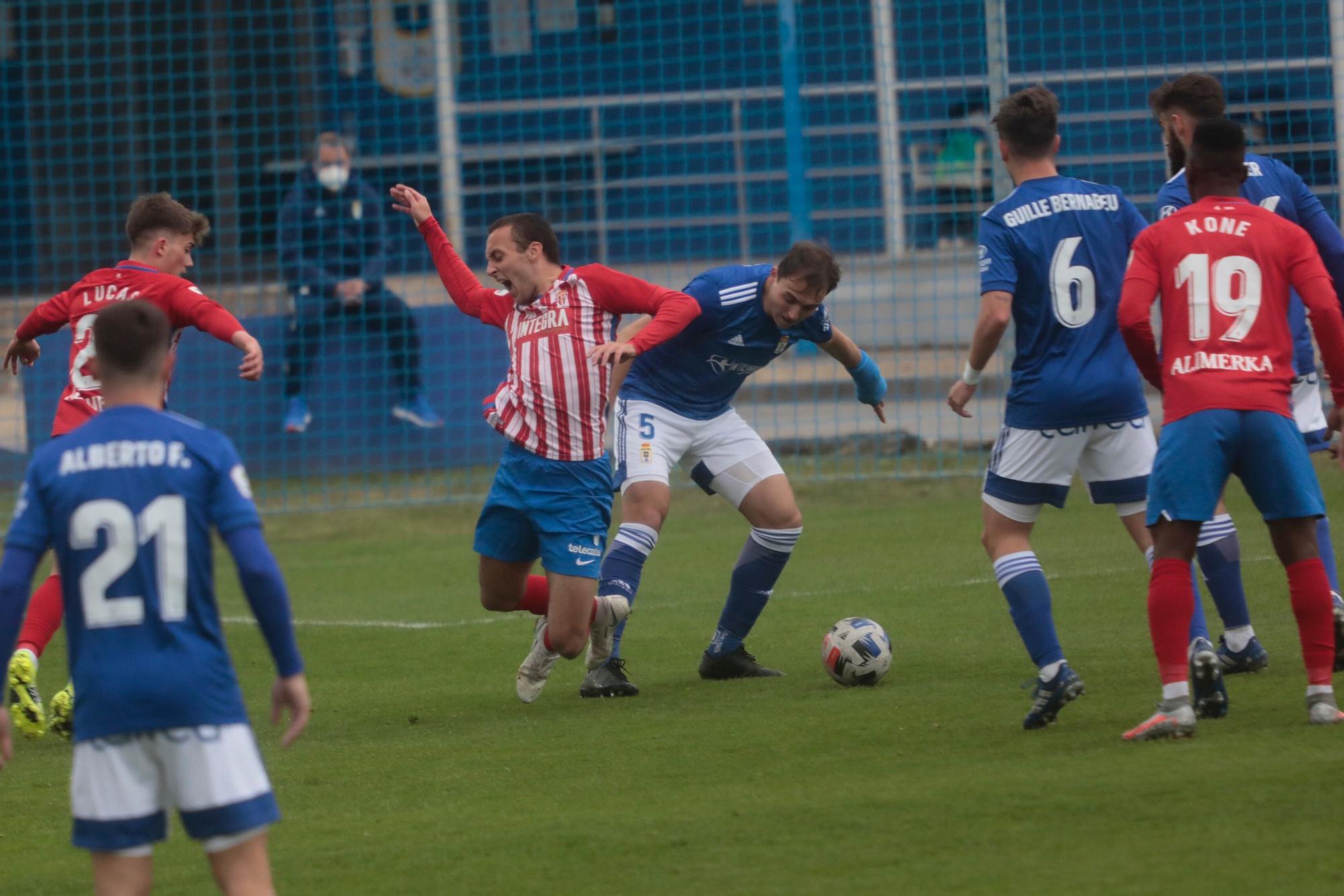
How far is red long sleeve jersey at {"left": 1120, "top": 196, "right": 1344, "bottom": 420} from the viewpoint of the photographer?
4.88m

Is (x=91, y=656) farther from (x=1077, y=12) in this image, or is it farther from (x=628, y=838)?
(x=1077, y=12)

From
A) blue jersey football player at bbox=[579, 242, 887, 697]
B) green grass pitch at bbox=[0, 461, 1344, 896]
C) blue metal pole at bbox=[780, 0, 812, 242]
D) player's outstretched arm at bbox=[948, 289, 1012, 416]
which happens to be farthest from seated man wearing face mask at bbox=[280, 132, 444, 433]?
player's outstretched arm at bbox=[948, 289, 1012, 416]

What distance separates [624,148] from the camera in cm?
1634

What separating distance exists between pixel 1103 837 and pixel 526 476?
2667 millimetres

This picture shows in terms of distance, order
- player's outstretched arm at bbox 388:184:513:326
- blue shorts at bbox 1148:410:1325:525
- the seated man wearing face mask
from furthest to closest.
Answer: the seated man wearing face mask, player's outstretched arm at bbox 388:184:513:326, blue shorts at bbox 1148:410:1325:525

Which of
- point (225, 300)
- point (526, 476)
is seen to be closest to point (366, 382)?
point (225, 300)

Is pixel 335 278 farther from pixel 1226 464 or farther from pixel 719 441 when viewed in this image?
pixel 1226 464

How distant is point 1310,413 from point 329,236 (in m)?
9.23

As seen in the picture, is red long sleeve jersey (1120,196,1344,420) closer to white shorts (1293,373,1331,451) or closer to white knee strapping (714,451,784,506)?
white shorts (1293,373,1331,451)

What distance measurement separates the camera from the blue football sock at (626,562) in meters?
6.60

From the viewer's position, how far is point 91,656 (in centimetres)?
335

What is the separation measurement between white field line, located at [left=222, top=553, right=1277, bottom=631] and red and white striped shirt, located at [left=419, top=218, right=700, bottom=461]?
245 cm

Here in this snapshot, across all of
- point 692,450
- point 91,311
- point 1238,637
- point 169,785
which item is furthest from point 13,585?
point 1238,637

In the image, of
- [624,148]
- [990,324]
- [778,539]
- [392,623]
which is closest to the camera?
[990,324]
